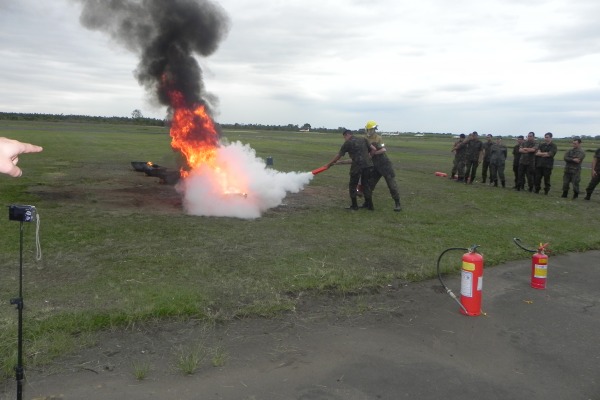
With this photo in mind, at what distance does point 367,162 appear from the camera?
469 inches

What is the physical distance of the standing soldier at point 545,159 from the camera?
15.3 meters

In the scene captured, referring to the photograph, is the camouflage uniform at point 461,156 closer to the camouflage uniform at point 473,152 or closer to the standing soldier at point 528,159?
the camouflage uniform at point 473,152

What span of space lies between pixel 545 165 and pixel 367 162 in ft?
25.5

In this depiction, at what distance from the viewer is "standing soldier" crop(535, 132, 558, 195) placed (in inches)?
602

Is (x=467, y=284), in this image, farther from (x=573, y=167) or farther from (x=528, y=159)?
(x=528, y=159)

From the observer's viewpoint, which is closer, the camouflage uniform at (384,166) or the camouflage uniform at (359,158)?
the camouflage uniform at (359,158)

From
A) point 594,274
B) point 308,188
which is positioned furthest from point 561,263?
point 308,188

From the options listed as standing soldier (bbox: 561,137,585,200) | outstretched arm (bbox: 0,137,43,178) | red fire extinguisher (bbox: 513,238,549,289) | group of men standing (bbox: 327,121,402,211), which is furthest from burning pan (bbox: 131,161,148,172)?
standing soldier (bbox: 561,137,585,200)

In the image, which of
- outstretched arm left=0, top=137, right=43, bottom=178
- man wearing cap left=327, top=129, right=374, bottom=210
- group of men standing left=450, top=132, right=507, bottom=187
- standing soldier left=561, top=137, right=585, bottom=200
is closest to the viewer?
outstretched arm left=0, top=137, right=43, bottom=178

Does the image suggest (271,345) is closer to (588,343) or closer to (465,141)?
(588,343)

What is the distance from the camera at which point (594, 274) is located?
7.52m

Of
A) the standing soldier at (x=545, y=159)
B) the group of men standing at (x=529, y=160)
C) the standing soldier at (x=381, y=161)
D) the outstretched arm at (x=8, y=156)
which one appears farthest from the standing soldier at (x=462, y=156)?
the outstretched arm at (x=8, y=156)

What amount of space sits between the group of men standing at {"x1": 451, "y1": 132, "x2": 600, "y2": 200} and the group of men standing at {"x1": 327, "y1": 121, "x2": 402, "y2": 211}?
6537 mm

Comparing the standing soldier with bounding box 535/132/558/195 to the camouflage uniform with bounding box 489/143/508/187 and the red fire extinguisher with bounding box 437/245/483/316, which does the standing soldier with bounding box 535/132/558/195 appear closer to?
the camouflage uniform with bounding box 489/143/508/187
